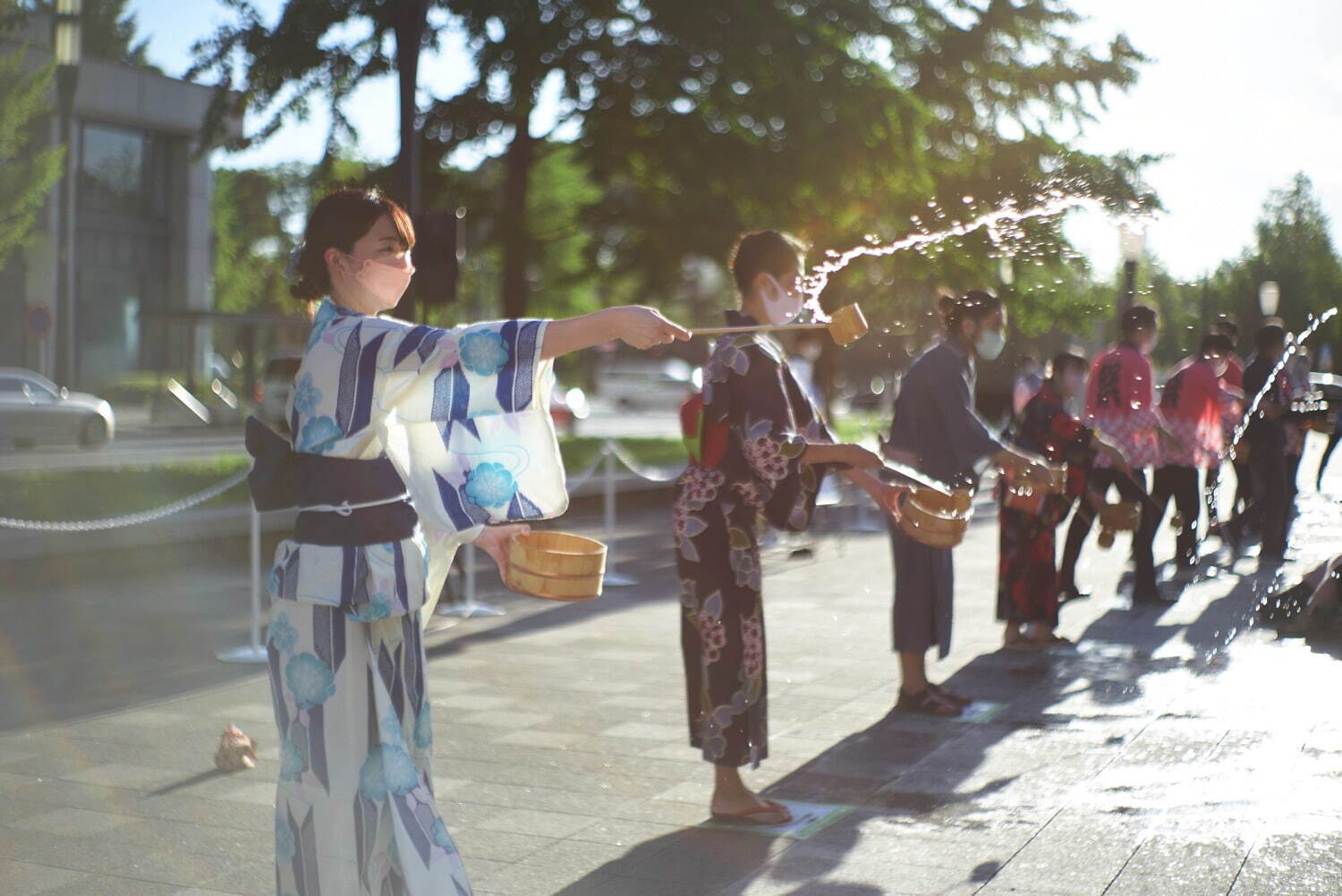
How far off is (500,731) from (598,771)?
2.56ft


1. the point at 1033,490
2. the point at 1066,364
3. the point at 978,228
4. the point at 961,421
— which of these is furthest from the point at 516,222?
the point at 978,228

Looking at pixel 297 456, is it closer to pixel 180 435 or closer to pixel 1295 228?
pixel 1295 228

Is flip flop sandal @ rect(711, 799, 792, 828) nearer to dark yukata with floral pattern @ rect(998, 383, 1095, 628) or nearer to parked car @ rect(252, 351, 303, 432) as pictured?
dark yukata with floral pattern @ rect(998, 383, 1095, 628)

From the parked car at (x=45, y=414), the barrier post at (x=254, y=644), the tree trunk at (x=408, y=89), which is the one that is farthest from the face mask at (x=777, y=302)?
the parked car at (x=45, y=414)

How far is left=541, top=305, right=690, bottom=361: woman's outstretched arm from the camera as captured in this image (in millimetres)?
2945

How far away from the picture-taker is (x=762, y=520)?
4.86 metres

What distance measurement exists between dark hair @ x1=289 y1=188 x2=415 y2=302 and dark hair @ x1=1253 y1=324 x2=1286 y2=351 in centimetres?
271

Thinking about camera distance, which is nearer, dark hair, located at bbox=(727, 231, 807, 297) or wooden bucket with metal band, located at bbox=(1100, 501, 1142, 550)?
dark hair, located at bbox=(727, 231, 807, 297)

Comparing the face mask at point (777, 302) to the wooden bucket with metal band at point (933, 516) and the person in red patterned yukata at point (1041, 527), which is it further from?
the person in red patterned yukata at point (1041, 527)

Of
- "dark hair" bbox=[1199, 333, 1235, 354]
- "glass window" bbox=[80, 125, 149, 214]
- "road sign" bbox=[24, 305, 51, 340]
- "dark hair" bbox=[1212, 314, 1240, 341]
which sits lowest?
"dark hair" bbox=[1199, 333, 1235, 354]

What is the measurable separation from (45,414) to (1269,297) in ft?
76.6

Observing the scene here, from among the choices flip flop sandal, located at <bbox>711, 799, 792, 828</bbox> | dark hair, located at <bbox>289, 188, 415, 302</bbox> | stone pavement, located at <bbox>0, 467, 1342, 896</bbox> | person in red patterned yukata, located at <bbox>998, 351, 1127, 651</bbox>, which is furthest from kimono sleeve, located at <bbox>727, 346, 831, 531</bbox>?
person in red patterned yukata, located at <bbox>998, 351, 1127, 651</bbox>

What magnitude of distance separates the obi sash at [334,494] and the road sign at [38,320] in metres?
16.8

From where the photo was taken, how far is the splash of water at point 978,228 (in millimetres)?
5273
